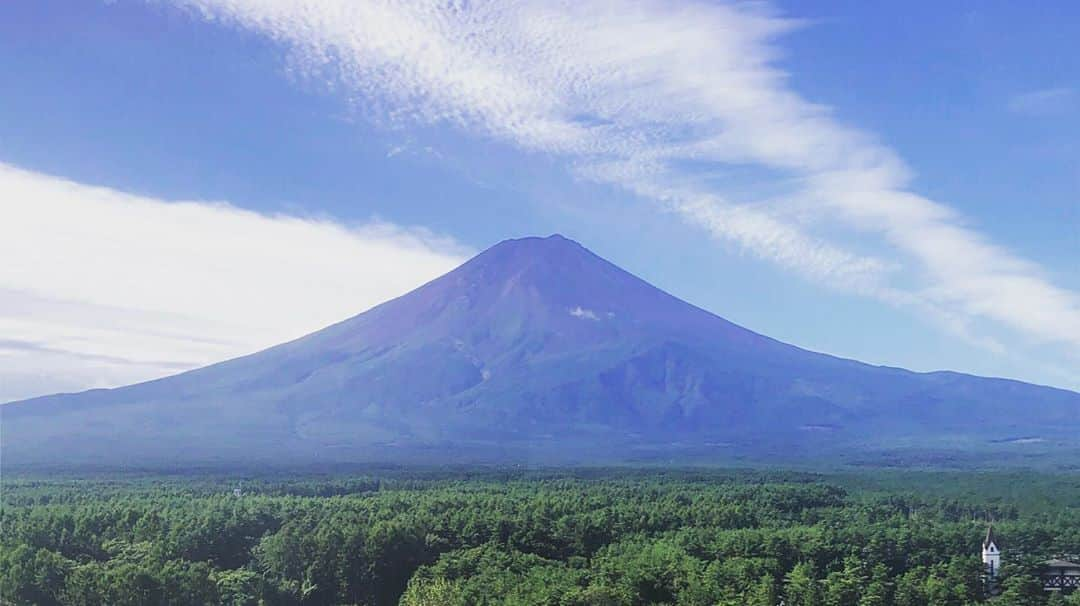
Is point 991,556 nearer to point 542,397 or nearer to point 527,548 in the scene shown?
point 527,548

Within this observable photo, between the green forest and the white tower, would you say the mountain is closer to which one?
the green forest

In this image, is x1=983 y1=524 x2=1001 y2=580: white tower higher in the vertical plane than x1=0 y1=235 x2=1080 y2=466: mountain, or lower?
lower

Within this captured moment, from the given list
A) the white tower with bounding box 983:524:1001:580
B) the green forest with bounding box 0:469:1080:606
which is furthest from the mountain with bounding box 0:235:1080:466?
the white tower with bounding box 983:524:1001:580

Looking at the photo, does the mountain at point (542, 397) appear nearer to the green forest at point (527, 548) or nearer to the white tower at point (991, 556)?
the green forest at point (527, 548)

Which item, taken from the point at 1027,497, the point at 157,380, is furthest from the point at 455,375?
the point at 1027,497

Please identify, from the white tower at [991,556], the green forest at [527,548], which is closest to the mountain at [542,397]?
the green forest at [527,548]

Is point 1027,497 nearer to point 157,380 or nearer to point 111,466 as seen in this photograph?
point 111,466

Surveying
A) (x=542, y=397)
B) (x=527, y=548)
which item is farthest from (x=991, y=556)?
(x=542, y=397)
